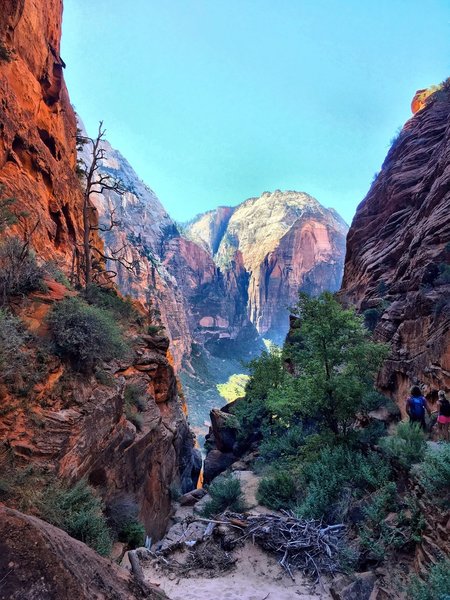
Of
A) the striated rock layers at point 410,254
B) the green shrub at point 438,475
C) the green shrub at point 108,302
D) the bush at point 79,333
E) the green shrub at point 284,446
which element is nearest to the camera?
the green shrub at point 438,475

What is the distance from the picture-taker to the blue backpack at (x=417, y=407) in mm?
7898

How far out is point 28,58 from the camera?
15234mm

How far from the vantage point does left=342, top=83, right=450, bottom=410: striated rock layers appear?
34.3 ft

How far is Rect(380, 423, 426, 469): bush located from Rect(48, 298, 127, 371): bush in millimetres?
6867

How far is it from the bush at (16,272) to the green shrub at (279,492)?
8984 mm

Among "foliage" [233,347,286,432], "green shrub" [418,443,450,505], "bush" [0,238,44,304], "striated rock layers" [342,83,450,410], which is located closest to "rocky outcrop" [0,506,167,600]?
"green shrub" [418,443,450,505]

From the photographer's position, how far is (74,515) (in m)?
4.76

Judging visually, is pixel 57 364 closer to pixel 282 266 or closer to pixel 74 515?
pixel 74 515

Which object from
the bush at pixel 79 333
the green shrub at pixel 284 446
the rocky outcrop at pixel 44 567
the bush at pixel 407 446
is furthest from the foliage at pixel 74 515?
the green shrub at pixel 284 446

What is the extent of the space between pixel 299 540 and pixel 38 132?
19.0m

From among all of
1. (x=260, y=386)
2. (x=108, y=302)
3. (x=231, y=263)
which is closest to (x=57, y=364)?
(x=108, y=302)

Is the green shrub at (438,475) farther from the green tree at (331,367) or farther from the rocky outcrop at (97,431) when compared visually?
the rocky outcrop at (97,431)

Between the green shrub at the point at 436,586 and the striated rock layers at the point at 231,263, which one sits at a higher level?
the striated rock layers at the point at 231,263

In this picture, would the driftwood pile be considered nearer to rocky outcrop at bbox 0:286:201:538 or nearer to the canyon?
rocky outcrop at bbox 0:286:201:538
